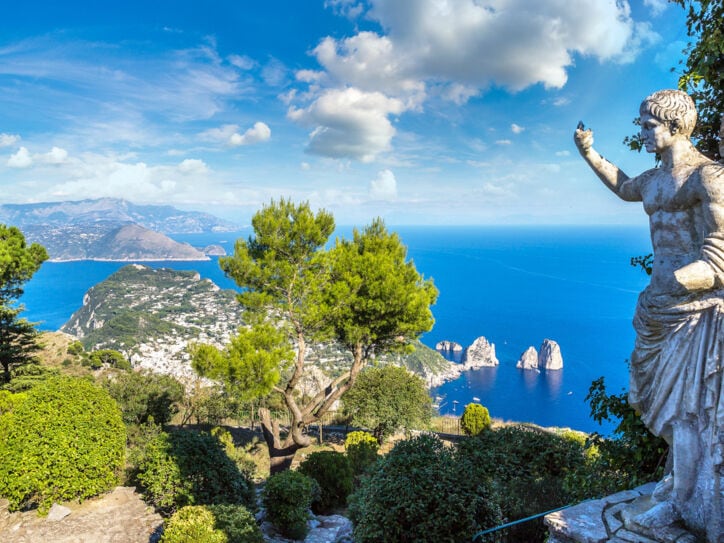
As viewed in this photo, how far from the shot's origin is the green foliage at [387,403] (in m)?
15.6

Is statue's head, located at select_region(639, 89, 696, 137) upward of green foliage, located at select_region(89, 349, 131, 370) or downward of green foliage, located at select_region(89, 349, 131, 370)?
upward

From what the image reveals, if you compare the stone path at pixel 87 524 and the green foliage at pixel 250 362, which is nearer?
the stone path at pixel 87 524

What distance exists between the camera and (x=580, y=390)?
6053cm

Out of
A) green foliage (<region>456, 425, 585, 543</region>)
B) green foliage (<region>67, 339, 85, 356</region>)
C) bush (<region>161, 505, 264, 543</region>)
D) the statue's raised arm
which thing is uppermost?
the statue's raised arm

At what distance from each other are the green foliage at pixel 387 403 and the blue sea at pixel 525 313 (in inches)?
567

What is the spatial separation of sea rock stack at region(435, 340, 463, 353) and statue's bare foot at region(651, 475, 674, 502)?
77.0m

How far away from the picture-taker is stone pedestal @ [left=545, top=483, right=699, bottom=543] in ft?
7.98

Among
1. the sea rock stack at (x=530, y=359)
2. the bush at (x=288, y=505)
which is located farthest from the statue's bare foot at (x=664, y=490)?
the sea rock stack at (x=530, y=359)

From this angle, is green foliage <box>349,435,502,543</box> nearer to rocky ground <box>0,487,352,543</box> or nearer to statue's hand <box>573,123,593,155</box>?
rocky ground <box>0,487,352,543</box>

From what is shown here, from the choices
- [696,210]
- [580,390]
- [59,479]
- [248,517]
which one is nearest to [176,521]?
[248,517]

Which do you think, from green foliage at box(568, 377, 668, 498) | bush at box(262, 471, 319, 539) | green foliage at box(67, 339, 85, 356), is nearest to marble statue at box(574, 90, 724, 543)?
green foliage at box(568, 377, 668, 498)

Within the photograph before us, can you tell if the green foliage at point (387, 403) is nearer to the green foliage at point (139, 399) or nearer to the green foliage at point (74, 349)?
the green foliage at point (139, 399)

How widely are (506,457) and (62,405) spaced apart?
26.0 ft

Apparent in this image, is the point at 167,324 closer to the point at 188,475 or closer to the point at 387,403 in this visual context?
the point at 387,403
